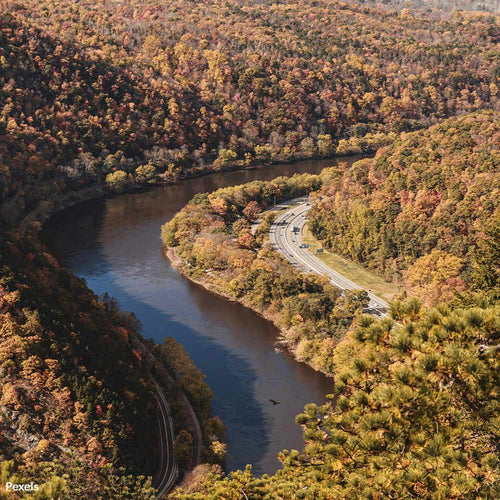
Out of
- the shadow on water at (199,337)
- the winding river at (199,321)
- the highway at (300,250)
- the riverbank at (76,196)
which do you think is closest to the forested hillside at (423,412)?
the winding river at (199,321)

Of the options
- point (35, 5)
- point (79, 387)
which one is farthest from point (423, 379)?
point (35, 5)

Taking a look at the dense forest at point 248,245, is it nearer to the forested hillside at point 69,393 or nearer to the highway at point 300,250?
the forested hillside at point 69,393

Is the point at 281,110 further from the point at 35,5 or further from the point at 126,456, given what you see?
the point at 126,456

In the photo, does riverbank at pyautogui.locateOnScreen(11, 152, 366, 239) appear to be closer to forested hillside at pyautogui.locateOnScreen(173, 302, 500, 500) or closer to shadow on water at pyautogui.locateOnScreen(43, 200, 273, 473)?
shadow on water at pyautogui.locateOnScreen(43, 200, 273, 473)

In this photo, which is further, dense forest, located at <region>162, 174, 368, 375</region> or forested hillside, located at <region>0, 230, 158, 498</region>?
dense forest, located at <region>162, 174, 368, 375</region>

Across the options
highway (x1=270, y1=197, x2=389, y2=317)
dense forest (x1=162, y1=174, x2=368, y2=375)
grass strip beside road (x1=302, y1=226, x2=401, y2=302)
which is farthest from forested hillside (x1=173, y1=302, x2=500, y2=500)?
grass strip beside road (x1=302, y1=226, x2=401, y2=302)

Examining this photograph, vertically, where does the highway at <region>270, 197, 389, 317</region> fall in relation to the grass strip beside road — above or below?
above

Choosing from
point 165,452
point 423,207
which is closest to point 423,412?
point 165,452
